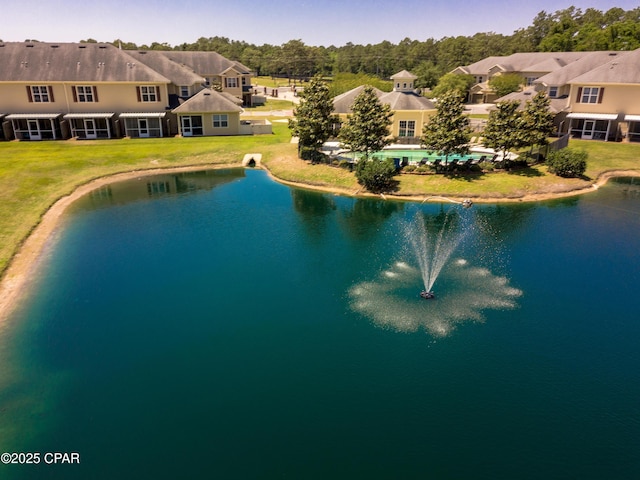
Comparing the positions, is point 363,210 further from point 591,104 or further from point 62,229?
point 591,104

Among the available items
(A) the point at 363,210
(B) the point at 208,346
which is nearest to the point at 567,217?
(A) the point at 363,210

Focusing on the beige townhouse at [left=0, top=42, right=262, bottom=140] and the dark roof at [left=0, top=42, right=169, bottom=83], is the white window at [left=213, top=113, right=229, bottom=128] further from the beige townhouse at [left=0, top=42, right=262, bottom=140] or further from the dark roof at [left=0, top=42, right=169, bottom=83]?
the dark roof at [left=0, top=42, right=169, bottom=83]

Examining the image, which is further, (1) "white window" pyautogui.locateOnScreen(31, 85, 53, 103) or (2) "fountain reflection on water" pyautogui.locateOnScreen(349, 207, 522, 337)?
(1) "white window" pyautogui.locateOnScreen(31, 85, 53, 103)

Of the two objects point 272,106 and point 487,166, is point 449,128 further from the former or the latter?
point 272,106

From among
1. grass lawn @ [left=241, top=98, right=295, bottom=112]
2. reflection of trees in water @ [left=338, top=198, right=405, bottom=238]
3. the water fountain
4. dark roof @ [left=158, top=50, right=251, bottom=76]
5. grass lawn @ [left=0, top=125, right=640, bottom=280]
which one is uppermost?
dark roof @ [left=158, top=50, right=251, bottom=76]

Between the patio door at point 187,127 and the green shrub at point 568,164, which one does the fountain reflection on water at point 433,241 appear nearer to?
the green shrub at point 568,164

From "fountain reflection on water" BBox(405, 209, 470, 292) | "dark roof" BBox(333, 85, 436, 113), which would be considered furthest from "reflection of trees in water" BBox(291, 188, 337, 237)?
"dark roof" BBox(333, 85, 436, 113)
